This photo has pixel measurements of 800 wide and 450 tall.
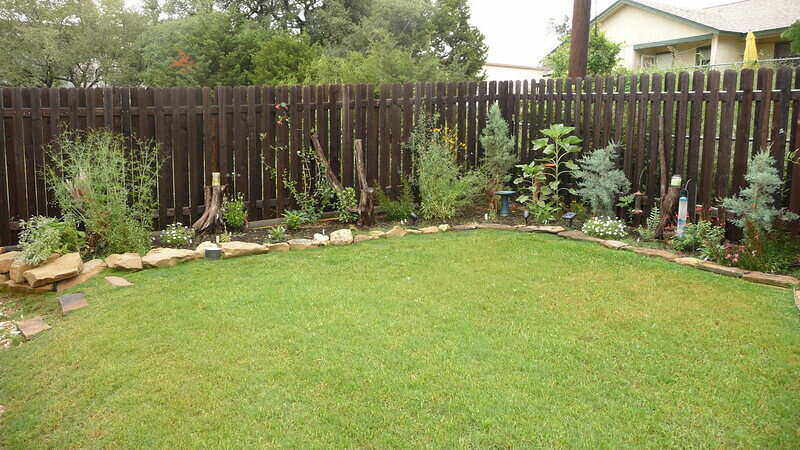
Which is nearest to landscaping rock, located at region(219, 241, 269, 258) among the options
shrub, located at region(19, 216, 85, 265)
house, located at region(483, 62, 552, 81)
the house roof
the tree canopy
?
shrub, located at region(19, 216, 85, 265)

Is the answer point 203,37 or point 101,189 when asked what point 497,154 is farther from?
point 203,37

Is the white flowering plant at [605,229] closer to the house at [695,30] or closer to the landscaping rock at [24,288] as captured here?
the landscaping rock at [24,288]

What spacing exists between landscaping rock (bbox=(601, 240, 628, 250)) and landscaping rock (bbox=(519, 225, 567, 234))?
70 centimetres

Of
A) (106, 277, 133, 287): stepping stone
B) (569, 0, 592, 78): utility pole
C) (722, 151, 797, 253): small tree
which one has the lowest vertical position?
(106, 277, 133, 287): stepping stone

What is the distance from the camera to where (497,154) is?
29.2ft

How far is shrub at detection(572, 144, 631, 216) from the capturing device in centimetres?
768

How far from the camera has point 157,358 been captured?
13.5 feet

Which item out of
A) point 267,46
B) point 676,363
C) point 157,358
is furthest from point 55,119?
point 267,46

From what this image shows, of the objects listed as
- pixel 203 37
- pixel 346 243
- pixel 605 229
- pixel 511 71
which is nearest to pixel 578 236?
pixel 605 229

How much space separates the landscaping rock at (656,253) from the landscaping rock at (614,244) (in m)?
0.13

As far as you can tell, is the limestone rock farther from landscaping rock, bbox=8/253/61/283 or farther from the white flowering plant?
the white flowering plant

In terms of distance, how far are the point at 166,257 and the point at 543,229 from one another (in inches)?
162

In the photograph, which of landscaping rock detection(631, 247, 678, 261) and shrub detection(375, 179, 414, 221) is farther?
shrub detection(375, 179, 414, 221)

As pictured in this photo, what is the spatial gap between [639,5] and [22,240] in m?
24.3
